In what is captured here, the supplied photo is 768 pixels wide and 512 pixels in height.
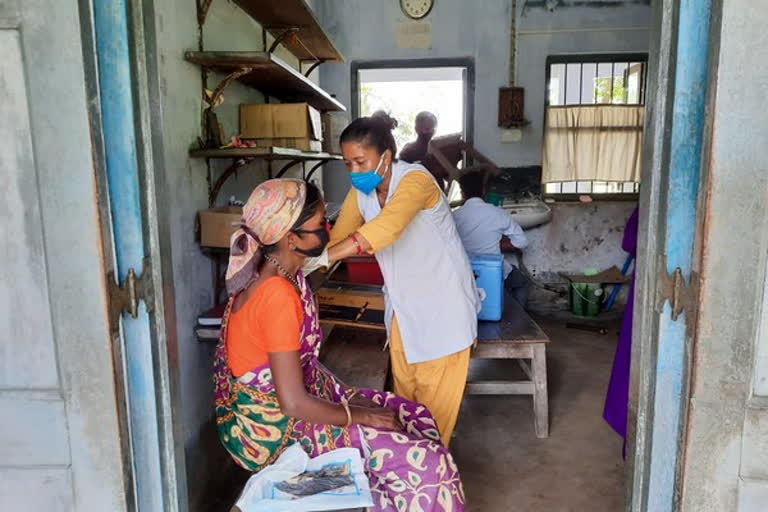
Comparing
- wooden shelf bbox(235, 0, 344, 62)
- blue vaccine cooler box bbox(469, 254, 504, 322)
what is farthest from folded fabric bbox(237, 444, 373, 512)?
wooden shelf bbox(235, 0, 344, 62)

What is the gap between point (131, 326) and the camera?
1.16m

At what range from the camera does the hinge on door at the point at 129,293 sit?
3.61 ft

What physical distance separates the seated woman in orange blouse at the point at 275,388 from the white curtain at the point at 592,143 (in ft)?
14.5

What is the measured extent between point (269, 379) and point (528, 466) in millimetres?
1699

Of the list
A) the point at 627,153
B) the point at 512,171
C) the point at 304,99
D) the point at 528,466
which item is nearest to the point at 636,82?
the point at 627,153

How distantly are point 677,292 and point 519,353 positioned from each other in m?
1.99

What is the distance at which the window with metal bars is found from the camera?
18.1ft

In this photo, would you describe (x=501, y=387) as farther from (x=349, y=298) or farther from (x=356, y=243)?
(x=356, y=243)

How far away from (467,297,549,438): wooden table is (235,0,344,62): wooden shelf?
1.94m

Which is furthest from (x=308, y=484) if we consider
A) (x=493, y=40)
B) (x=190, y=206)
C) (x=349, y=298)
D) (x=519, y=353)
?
(x=493, y=40)

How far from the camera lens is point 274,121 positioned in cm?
296

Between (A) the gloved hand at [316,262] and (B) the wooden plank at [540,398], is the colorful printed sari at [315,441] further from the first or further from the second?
(B) the wooden plank at [540,398]

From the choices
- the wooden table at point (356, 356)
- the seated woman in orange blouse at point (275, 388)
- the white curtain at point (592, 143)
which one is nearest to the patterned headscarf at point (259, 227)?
the seated woman in orange blouse at point (275, 388)

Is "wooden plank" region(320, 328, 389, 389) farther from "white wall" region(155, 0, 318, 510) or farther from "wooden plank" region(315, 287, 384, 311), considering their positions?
"white wall" region(155, 0, 318, 510)
